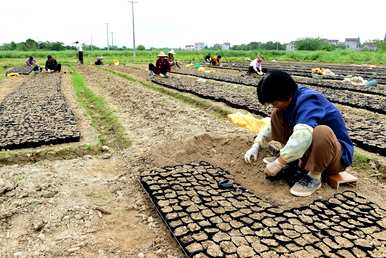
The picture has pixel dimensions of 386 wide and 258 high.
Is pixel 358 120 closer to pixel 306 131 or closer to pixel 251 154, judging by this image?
pixel 251 154

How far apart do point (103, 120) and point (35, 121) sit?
1.34m

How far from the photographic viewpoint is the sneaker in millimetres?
3408

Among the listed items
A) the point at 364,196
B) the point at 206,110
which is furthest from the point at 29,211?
the point at 206,110

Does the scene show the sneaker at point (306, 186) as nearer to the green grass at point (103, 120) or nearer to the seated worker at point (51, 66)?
the green grass at point (103, 120)

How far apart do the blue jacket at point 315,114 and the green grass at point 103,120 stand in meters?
2.96

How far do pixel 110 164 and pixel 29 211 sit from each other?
153 cm

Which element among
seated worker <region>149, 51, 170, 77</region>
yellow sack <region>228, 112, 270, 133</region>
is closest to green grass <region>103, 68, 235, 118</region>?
yellow sack <region>228, 112, 270, 133</region>

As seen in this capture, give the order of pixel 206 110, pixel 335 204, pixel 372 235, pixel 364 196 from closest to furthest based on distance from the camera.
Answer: pixel 372 235, pixel 335 204, pixel 364 196, pixel 206 110

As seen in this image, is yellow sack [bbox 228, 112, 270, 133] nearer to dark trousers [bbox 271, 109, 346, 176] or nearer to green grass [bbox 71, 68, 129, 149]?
green grass [bbox 71, 68, 129, 149]

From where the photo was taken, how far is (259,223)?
117 inches

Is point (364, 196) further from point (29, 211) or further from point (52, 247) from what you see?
point (29, 211)

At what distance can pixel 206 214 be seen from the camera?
3.13 m

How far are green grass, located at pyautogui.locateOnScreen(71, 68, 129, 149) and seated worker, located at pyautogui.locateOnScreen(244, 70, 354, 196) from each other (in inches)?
113

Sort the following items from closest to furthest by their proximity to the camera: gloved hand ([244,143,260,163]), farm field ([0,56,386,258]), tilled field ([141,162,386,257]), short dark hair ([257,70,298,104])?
tilled field ([141,162,386,257])
farm field ([0,56,386,258])
short dark hair ([257,70,298,104])
gloved hand ([244,143,260,163])
